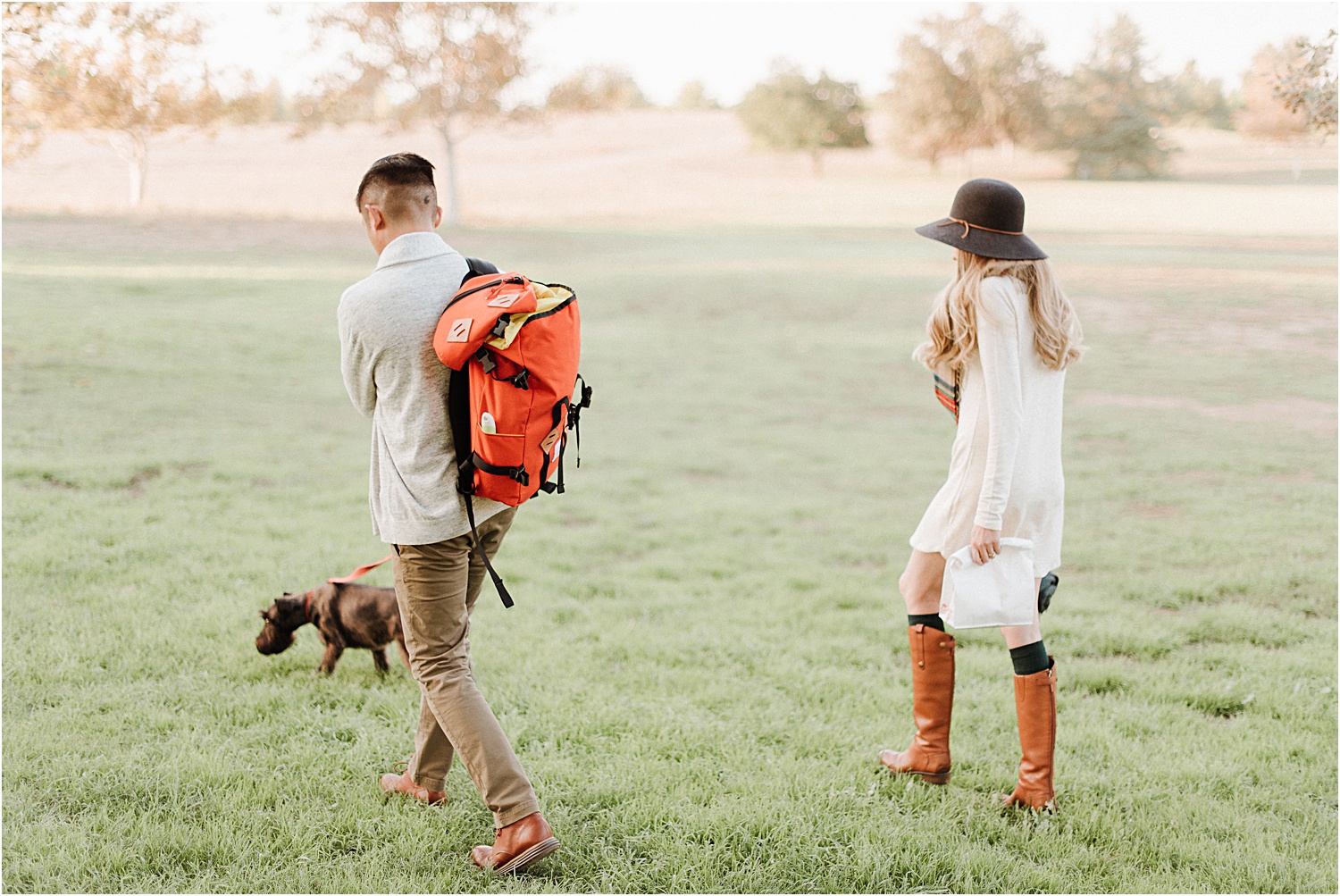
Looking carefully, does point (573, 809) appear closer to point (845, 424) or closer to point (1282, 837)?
point (1282, 837)

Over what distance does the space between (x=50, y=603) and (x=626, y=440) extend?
255 inches

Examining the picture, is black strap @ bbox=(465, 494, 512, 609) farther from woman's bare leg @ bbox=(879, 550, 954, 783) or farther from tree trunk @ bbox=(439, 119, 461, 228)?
tree trunk @ bbox=(439, 119, 461, 228)

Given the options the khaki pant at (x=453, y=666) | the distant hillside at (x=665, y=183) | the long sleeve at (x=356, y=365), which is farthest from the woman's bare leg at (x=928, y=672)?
the distant hillside at (x=665, y=183)

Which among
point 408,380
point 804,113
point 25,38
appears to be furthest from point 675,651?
point 804,113

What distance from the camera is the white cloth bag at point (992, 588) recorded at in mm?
3498

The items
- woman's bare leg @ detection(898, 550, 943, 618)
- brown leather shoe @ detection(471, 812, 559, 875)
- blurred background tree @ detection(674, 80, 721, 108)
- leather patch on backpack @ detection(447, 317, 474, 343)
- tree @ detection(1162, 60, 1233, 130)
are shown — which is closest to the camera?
leather patch on backpack @ detection(447, 317, 474, 343)

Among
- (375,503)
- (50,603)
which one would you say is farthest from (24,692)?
(375,503)

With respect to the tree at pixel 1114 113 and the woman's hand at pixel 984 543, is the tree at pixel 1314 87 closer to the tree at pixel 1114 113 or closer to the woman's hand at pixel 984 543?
the woman's hand at pixel 984 543

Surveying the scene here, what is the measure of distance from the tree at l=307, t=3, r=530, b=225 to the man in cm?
3480

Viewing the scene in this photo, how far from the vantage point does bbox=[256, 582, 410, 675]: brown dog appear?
4512mm

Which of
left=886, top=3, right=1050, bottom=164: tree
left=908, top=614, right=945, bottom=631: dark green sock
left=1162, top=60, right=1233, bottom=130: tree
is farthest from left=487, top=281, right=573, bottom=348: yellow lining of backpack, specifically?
left=886, top=3, right=1050, bottom=164: tree

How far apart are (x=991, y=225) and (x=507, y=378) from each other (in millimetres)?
1862

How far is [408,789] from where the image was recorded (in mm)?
3670

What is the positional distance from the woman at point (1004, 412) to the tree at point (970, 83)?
196 feet
